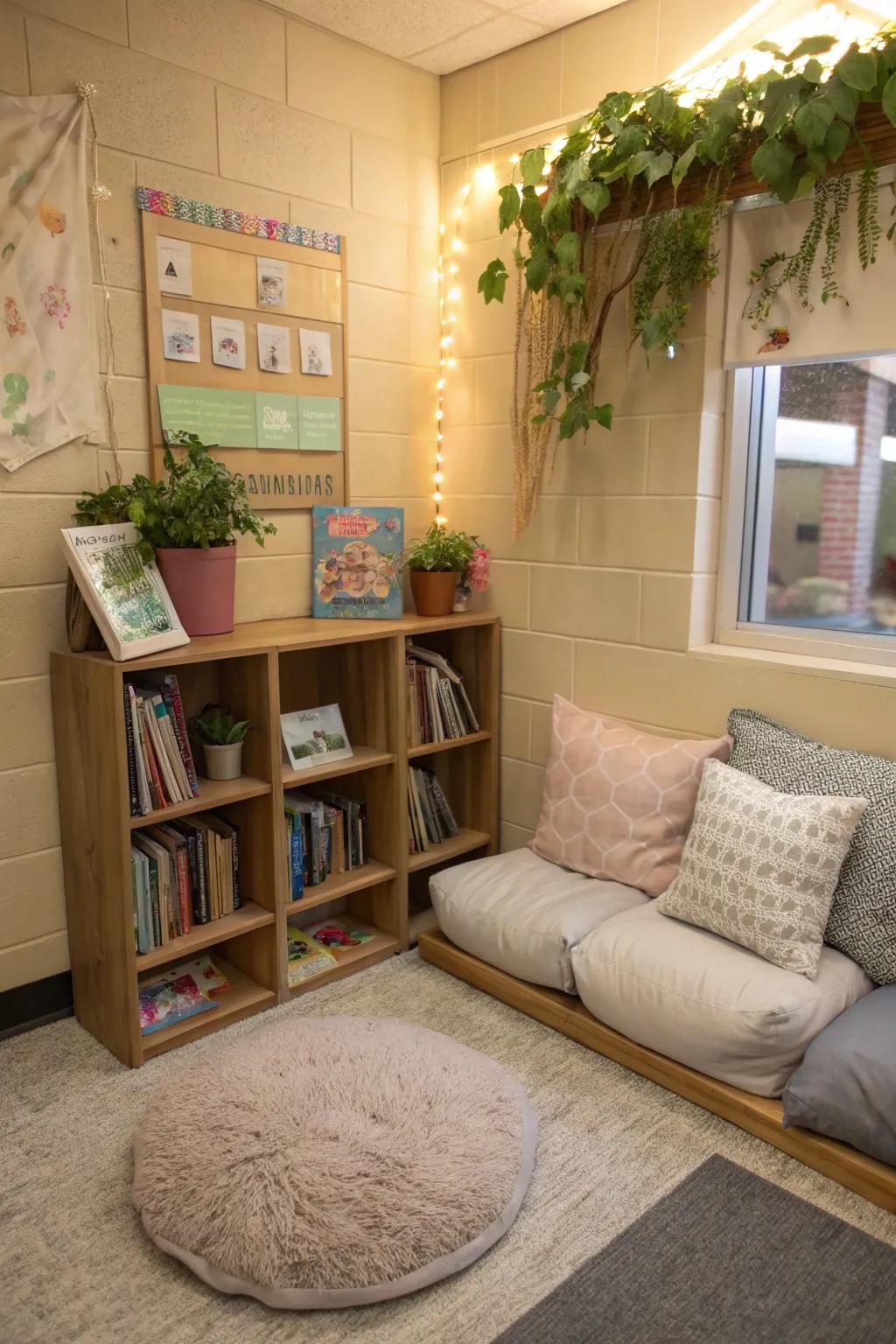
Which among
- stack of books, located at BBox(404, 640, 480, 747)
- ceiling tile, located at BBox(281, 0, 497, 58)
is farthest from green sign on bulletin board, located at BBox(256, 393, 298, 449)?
ceiling tile, located at BBox(281, 0, 497, 58)

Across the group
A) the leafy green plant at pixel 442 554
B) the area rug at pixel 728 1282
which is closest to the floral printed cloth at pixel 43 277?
the leafy green plant at pixel 442 554

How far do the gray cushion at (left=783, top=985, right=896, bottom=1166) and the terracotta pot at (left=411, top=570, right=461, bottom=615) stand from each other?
152cm

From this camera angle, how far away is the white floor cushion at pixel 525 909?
233 cm

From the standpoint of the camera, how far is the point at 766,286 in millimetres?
2330

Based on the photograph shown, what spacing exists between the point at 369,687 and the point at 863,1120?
159 cm

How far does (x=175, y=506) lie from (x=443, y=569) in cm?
87

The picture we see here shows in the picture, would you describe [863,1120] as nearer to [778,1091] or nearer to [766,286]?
[778,1091]

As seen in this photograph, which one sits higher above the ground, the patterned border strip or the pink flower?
the patterned border strip

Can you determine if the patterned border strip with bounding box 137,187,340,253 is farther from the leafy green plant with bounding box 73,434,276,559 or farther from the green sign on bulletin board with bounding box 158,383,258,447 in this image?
the leafy green plant with bounding box 73,434,276,559

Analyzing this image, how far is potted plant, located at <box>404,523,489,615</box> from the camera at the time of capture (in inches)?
112

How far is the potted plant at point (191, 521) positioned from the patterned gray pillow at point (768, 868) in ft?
4.18

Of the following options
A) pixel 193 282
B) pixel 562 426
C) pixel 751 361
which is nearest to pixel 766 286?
pixel 751 361

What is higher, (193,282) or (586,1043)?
(193,282)

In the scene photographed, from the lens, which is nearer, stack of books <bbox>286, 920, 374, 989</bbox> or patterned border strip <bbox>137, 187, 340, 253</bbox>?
patterned border strip <bbox>137, 187, 340, 253</bbox>
